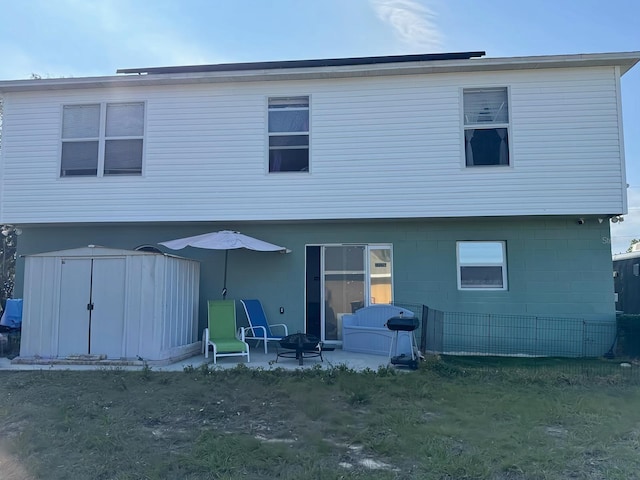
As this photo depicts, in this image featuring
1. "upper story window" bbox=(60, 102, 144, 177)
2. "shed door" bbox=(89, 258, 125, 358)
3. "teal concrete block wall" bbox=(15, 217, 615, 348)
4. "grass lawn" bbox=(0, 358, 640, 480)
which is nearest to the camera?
"grass lawn" bbox=(0, 358, 640, 480)

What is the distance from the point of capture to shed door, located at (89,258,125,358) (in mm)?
8734

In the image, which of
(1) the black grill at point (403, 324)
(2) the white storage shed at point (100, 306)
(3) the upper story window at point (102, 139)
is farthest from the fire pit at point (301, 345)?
(3) the upper story window at point (102, 139)

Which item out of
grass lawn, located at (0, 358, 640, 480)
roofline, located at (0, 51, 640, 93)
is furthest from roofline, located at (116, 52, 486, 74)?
grass lawn, located at (0, 358, 640, 480)

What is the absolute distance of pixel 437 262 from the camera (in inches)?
423

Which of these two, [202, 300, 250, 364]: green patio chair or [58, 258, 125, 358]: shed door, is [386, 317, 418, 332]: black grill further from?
[58, 258, 125, 358]: shed door

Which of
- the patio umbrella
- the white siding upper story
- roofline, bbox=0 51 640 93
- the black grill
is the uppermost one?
roofline, bbox=0 51 640 93

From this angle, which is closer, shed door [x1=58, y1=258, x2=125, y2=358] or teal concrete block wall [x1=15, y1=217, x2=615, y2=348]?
shed door [x1=58, y1=258, x2=125, y2=358]

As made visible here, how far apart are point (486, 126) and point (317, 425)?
7.14 metres

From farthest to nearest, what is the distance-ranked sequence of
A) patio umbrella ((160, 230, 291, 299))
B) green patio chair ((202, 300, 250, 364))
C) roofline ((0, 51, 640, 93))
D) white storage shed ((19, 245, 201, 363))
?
roofline ((0, 51, 640, 93)), patio umbrella ((160, 230, 291, 299)), green patio chair ((202, 300, 250, 364)), white storage shed ((19, 245, 201, 363))

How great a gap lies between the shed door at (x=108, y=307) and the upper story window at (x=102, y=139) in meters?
2.72

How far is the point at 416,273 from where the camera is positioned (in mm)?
10742

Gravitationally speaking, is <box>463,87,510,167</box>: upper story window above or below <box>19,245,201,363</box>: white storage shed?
above

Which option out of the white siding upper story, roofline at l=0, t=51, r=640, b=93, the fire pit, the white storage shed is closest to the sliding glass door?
the white siding upper story

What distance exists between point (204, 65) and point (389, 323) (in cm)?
734
